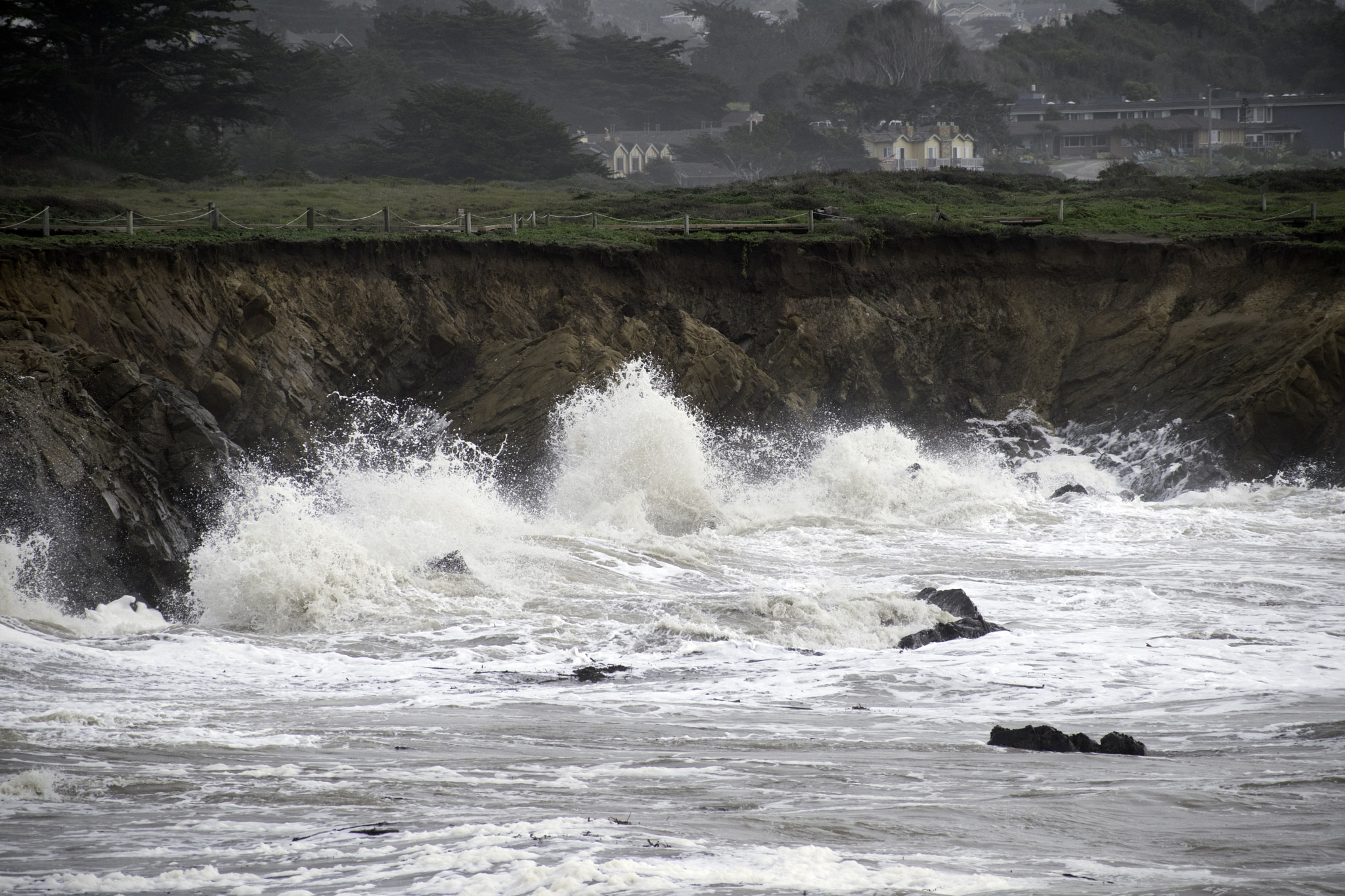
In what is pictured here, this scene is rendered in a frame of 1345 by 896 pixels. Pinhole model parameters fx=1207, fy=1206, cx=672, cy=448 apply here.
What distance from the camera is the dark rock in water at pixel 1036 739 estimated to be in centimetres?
798

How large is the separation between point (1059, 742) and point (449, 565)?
7866 millimetres

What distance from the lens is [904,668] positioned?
10805 millimetres

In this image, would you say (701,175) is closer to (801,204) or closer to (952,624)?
(801,204)

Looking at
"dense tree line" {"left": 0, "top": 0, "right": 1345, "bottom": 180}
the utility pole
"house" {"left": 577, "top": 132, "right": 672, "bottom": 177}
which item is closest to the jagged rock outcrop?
"dense tree line" {"left": 0, "top": 0, "right": 1345, "bottom": 180}

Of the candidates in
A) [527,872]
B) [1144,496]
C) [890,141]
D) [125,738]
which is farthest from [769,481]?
[890,141]

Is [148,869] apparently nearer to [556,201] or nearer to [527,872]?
[527,872]

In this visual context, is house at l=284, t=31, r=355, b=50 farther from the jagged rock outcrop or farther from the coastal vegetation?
the jagged rock outcrop

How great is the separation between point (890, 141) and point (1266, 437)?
44070mm

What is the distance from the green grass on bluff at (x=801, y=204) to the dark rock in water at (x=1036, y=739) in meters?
15.3

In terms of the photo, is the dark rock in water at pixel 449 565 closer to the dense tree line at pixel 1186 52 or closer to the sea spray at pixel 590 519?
the sea spray at pixel 590 519

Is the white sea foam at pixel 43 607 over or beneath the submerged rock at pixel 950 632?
over

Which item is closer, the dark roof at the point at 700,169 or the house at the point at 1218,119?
the dark roof at the point at 700,169

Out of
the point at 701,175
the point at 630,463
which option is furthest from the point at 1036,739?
the point at 701,175

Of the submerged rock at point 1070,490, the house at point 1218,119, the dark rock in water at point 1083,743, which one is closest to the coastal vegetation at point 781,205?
the submerged rock at point 1070,490
